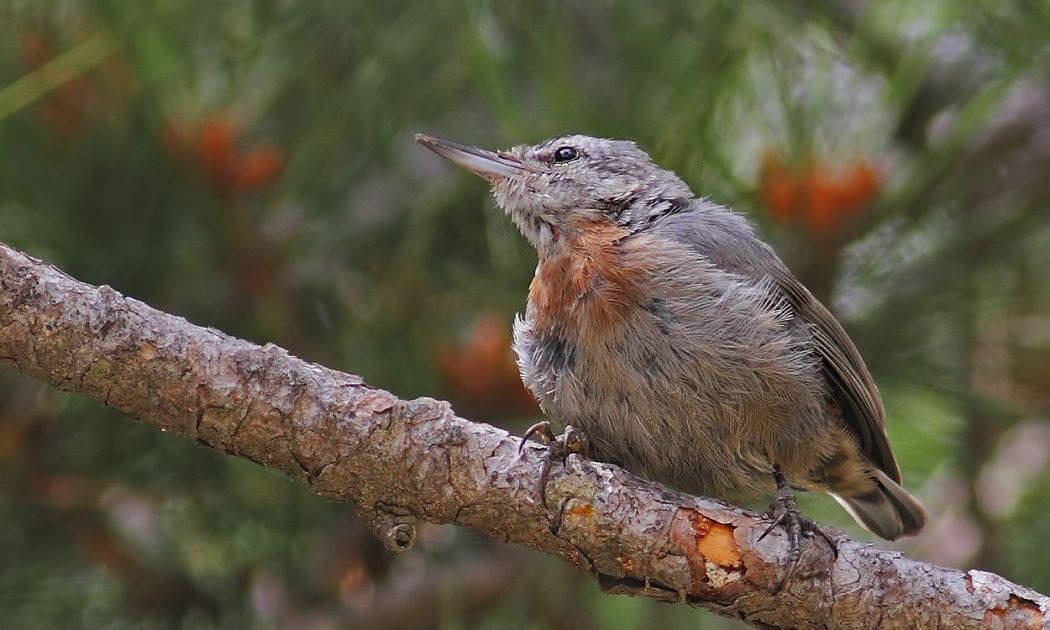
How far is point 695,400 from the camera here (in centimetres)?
283

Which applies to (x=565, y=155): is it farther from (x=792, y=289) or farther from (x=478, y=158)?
(x=792, y=289)

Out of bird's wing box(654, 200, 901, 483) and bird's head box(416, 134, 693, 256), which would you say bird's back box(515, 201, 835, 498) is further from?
bird's head box(416, 134, 693, 256)

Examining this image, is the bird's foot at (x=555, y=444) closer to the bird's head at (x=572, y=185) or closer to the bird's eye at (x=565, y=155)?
the bird's head at (x=572, y=185)

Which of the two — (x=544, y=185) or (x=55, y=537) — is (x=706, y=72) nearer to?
(x=544, y=185)

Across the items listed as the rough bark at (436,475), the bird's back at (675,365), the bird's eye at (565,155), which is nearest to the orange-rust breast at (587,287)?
the bird's back at (675,365)

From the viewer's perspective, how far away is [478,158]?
3.19 meters

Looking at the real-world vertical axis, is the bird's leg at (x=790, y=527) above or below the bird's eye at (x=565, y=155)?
below

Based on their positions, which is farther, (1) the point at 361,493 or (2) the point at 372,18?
(2) the point at 372,18

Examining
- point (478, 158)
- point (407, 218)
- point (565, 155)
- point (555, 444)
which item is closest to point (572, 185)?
point (565, 155)

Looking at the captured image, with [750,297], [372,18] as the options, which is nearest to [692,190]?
[750,297]

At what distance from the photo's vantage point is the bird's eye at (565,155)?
3373 mm

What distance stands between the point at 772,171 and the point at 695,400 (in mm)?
605

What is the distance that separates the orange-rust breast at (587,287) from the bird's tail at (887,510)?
0.94 meters

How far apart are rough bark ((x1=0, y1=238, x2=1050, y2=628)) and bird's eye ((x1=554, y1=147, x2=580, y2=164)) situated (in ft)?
3.81
